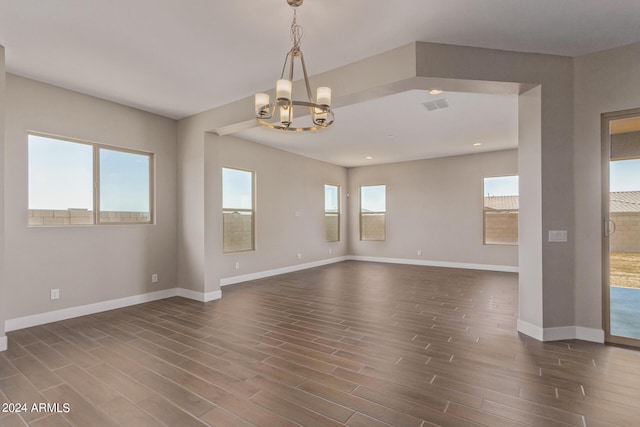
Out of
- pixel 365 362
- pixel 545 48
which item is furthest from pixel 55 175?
pixel 545 48

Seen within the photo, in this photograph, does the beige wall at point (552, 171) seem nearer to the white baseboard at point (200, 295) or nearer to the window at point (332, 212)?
the white baseboard at point (200, 295)

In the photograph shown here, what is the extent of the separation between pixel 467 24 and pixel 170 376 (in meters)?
3.75

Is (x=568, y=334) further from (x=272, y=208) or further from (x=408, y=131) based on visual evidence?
(x=272, y=208)

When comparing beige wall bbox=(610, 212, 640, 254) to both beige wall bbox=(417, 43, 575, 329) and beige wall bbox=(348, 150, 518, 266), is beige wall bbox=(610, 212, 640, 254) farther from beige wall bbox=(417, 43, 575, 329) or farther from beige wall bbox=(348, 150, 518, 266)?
beige wall bbox=(348, 150, 518, 266)

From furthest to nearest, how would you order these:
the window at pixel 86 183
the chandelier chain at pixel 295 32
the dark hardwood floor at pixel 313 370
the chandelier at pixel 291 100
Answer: the window at pixel 86 183 < the chandelier chain at pixel 295 32 < the chandelier at pixel 291 100 < the dark hardwood floor at pixel 313 370

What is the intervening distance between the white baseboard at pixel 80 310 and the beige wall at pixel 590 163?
540 cm

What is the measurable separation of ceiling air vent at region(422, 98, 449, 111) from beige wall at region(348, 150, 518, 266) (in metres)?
3.72

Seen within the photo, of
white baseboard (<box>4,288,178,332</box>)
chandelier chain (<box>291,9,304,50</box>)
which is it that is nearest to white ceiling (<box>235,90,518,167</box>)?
chandelier chain (<box>291,9,304,50</box>)

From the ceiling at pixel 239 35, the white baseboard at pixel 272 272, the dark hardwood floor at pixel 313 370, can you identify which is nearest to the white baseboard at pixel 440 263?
the white baseboard at pixel 272 272

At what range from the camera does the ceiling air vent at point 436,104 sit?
13.9ft

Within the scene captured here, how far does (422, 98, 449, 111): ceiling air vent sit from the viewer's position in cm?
423

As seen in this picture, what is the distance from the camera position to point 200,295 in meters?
4.75

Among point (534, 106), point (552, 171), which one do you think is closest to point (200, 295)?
point (552, 171)

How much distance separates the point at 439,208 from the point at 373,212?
190cm
